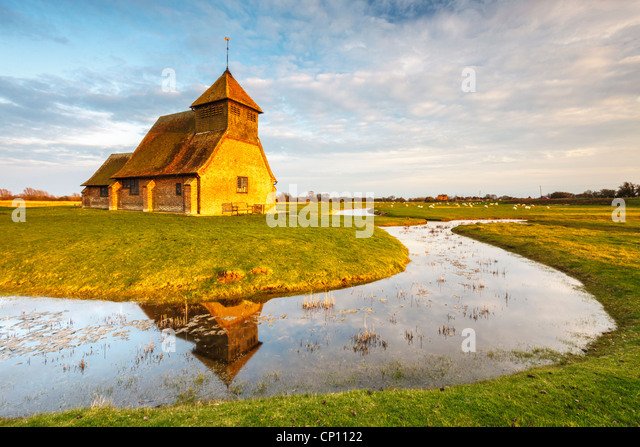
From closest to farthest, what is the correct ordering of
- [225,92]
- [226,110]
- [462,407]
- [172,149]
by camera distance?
[462,407] → [225,92] → [226,110] → [172,149]

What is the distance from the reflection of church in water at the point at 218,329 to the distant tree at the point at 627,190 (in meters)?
140

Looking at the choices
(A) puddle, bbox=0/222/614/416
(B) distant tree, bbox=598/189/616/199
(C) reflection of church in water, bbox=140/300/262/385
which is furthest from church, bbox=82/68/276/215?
(B) distant tree, bbox=598/189/616/199

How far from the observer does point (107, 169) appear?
48.9m

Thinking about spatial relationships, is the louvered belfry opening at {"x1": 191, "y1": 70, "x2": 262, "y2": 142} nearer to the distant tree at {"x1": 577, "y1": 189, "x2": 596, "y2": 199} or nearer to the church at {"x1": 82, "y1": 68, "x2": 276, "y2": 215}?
the church at {"x1": 82, "y1": 68, "x2": 276, "y2": 215}

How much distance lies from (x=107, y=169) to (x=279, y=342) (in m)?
54.1

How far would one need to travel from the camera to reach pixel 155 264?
55.2 feet

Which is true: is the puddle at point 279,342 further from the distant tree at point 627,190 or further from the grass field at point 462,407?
the distant tree at point 627,190

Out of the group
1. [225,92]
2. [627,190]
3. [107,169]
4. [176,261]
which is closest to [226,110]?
[225,92]

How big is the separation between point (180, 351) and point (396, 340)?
735 centimetres

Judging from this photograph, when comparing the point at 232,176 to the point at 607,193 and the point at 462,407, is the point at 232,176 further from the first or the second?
the point at 607,193

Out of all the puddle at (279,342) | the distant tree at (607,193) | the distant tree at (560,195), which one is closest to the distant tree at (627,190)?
the distant tree at (607,193)
